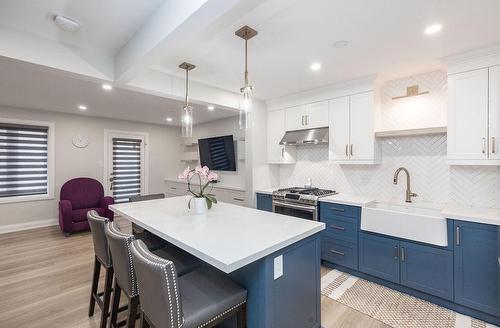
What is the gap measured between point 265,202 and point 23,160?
194 inches

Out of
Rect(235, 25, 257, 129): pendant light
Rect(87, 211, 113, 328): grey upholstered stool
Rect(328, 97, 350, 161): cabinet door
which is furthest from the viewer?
Rect(328, 97, 350, 161): cabinet door

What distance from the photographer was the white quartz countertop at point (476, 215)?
78.4 inches

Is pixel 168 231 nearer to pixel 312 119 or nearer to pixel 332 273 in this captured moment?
pixel 332 273

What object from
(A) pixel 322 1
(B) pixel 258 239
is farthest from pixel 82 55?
(B) pixel 258 239

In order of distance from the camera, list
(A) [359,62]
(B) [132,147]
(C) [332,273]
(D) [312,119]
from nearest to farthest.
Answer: (A) [359,62]
(C) [332,273]
(D) [312,119]
(B) [132,147]

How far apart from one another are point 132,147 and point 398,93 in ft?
19.3

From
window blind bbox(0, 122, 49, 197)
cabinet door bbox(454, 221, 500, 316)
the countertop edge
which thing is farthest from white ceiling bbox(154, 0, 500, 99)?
window blind bbox(0, 122, 49, 197)

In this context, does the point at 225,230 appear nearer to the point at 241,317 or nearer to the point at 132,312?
the point at 241,317

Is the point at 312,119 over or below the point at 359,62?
below

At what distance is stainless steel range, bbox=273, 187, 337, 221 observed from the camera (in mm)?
3102

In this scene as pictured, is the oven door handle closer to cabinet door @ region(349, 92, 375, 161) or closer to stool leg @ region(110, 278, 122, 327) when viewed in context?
cabinet door @ region(349, 92, 375, 161)

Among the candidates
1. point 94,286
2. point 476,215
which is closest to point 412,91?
point 476,215

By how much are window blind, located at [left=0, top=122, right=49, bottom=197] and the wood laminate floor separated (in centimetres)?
109

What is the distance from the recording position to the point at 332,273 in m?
2.94
